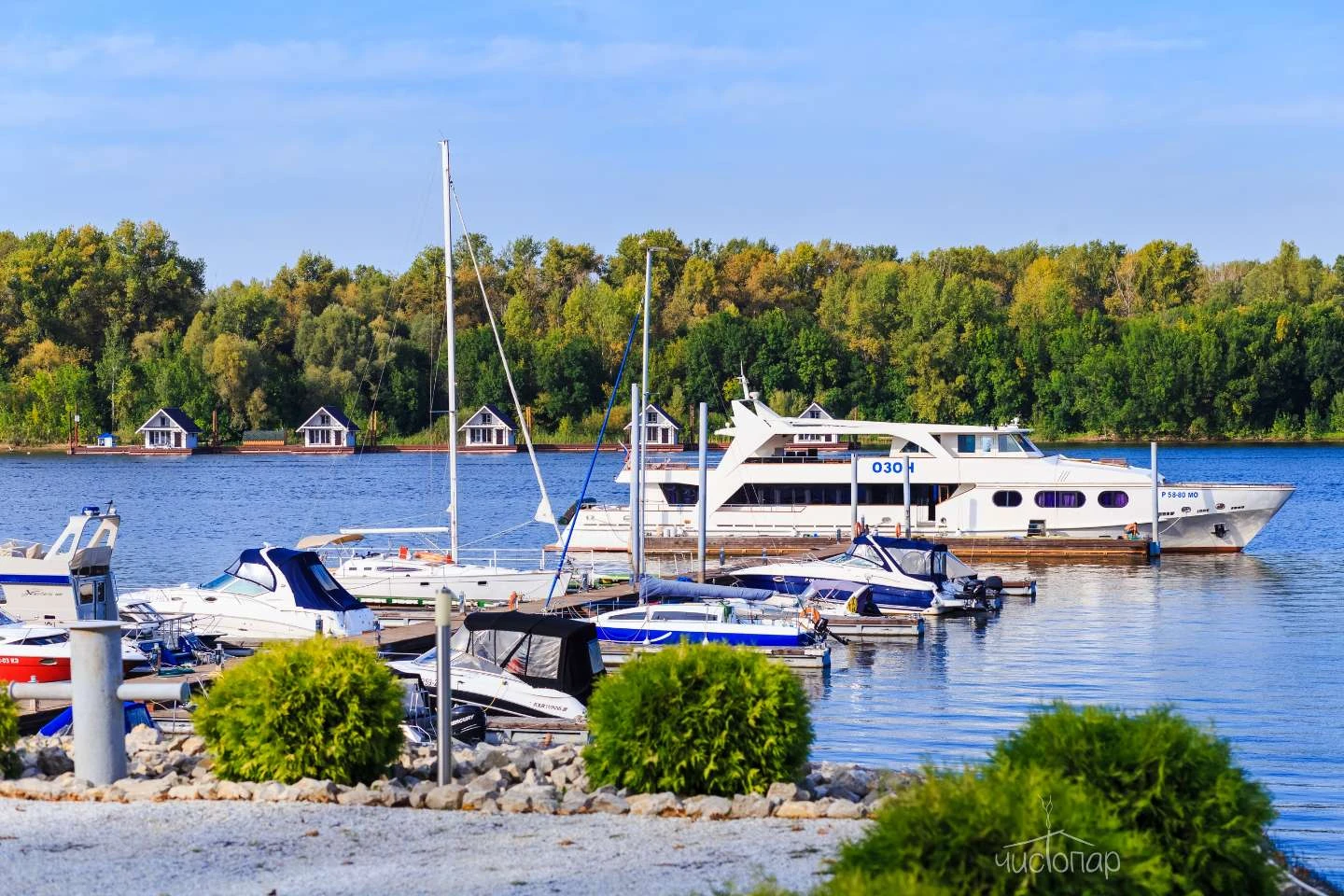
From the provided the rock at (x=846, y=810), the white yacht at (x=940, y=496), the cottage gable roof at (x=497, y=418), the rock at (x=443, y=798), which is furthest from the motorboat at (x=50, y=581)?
the cottage gable roof at (x=497, y=418)

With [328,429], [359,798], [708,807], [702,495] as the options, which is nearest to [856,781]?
[708,807]

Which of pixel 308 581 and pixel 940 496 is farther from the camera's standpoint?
pixel 940 496

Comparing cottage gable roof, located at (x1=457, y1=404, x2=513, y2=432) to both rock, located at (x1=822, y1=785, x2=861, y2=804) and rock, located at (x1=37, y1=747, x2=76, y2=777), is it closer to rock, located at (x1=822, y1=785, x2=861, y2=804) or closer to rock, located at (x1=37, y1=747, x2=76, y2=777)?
rock, located at (x1=37, y1=747, x2=76, y2=777)

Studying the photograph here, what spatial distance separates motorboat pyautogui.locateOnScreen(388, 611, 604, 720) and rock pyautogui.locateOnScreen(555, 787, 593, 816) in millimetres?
7749

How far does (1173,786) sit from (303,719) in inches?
234

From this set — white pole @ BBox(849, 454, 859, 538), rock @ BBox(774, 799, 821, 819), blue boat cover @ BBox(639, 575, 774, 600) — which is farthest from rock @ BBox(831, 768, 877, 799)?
white pole @ BBox(849, 454, 859, 538)

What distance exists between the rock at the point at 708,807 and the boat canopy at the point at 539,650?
8.56 meters

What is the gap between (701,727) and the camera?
10.7 metres

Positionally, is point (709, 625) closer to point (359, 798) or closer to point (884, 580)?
point (884, 580)

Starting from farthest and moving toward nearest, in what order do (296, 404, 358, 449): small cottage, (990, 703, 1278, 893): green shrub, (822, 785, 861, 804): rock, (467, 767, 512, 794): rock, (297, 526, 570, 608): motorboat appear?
(296, 404, 358, 449): small cottage → (297, 526, 570, 608): motorboat → (822, 785, 861, 804): rock → (467, 767, 512, 794): rock → (990, 703, 1278, 893): green shrub

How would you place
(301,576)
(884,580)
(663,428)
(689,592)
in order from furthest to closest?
1. (663,428)
2. (884,580)
3. (689,592)
4. (301,576)

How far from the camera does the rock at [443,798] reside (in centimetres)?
1071

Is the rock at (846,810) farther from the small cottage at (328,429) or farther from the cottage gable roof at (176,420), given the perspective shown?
the cottage gable roof at (176,420)

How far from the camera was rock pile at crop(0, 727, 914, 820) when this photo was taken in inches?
412
